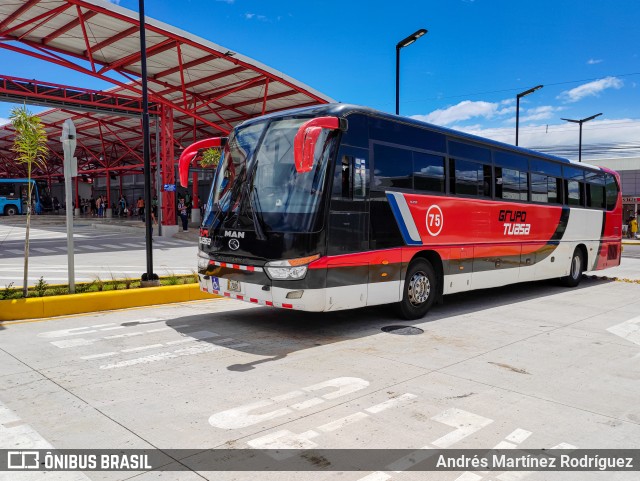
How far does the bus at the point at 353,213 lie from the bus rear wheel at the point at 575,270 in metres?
Answer: 3.34

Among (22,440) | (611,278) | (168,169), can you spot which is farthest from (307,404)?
(168,169)

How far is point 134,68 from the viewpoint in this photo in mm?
23953

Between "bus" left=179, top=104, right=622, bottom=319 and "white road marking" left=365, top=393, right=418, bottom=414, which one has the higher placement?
"bus" left=179, top=104, right=622, bottom=319

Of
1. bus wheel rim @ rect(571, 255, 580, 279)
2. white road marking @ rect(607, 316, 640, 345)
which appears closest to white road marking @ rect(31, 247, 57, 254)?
bus wheel rim @ rect(571, 255, 580, 279)

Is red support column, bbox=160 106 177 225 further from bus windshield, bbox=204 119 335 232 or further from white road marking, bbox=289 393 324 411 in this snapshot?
white road marking, bbox=289 393 324 411

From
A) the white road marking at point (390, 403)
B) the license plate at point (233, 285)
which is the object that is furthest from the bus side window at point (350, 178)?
the white road marking at point (390, 403)

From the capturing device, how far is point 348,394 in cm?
493

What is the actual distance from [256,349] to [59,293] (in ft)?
14.9

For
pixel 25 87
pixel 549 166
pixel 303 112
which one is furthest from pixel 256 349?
pixel 25 87

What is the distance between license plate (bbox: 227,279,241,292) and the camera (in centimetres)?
732

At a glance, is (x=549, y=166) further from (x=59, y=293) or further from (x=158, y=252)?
(x=158, y=252)

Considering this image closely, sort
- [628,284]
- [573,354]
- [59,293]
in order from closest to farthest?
[573,354]
[59,293]
[628,284]

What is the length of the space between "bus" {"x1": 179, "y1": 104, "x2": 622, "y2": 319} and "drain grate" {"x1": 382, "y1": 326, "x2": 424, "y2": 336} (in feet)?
1.59

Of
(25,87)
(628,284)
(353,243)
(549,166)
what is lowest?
(628,284)
